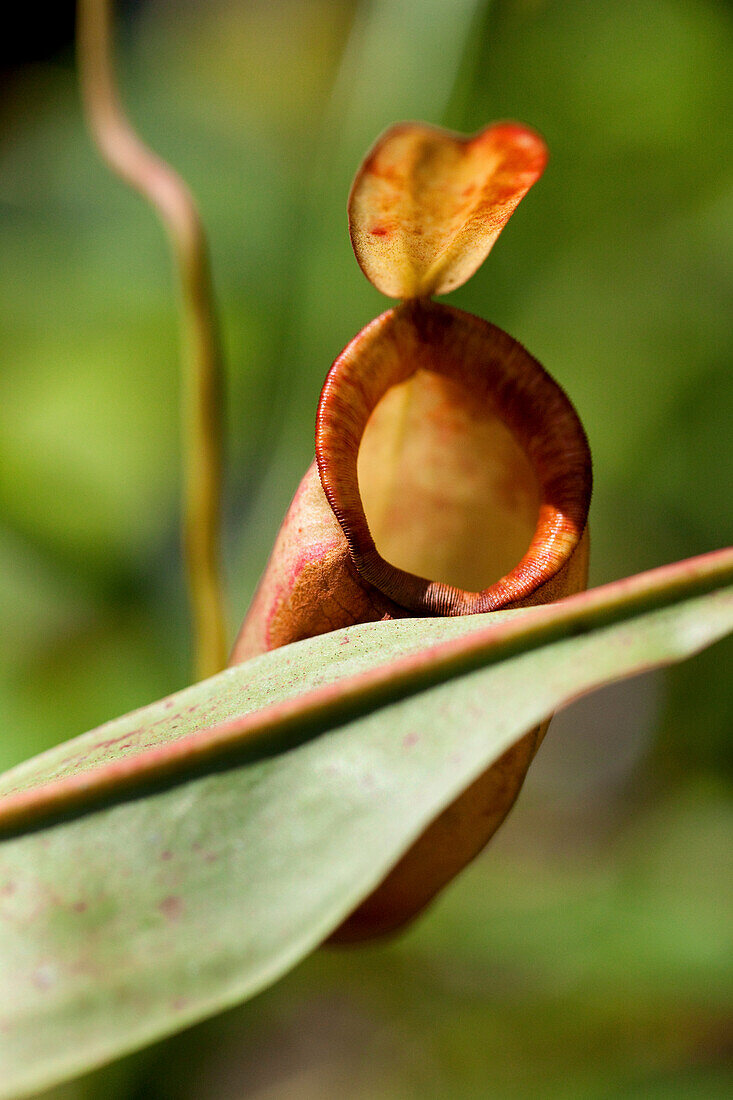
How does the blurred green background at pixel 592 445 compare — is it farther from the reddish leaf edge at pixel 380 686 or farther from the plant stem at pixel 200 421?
the reddish leaf edge at pixel 380 686

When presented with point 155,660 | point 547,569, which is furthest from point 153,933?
point 155,660

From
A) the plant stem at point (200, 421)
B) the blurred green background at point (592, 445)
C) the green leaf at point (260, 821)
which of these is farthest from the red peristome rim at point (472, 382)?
the blurred green background at point (592, 445)

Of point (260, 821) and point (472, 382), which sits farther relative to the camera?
point (472, 382)

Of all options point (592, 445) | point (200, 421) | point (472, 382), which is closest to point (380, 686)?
point (472, 382)

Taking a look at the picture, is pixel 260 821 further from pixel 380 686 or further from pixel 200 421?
pixel 200 421

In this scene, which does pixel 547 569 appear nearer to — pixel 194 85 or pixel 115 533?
pixel 115 533
